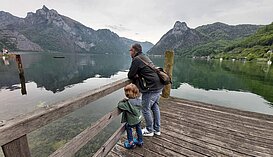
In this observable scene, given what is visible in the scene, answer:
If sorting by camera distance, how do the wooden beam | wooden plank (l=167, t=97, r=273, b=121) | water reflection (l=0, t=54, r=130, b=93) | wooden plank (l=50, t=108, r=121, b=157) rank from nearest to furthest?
1. wooden plank (l=50, t=108, r=121, b=157)
2. the wooden beam
3. wooden plank (l=167, t=97, r=273, b=121)
4. water reflection (l=0, t=54, r=130, b=93)

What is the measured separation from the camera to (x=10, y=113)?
983 centimetres

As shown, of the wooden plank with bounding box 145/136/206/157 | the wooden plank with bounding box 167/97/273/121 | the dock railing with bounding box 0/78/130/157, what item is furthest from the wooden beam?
the wooden plank with bounding box 167/97/273/121

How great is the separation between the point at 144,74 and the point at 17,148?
2.14 m

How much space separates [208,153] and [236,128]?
1.74 meters

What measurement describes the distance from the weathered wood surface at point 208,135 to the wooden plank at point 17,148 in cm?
183

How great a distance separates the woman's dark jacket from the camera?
283cm

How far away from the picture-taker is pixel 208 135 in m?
3.68

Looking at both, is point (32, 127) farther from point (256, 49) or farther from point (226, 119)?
point (256, 49)

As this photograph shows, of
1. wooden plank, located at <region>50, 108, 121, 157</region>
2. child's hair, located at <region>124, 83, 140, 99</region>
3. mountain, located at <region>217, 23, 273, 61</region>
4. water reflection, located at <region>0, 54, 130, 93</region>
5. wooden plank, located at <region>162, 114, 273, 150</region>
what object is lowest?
water reflection, located at <region>0, 54, 130, 93</region>

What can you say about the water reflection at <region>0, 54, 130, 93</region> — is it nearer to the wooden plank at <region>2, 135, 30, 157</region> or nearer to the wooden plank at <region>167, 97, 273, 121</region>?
the wooden plank at <region>167, 97, 273, 121</region>

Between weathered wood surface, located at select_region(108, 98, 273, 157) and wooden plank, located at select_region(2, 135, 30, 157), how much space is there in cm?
183

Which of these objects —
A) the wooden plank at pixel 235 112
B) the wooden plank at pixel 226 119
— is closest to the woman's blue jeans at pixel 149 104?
the wooden plank at pixel 226 119

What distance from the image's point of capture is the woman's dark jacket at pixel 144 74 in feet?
9.30

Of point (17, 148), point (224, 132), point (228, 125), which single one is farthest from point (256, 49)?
point (17, 148)
